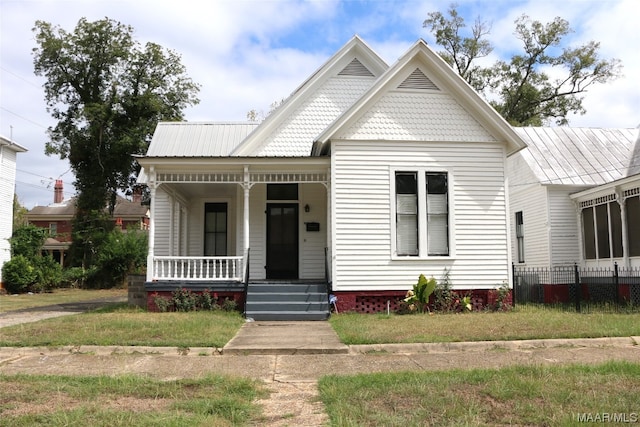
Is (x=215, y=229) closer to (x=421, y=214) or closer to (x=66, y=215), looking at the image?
(x=421, y=214)

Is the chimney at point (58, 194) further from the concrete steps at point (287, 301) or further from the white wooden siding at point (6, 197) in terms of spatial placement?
the concrete steps at point (287, 301)

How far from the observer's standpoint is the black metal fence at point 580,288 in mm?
14398

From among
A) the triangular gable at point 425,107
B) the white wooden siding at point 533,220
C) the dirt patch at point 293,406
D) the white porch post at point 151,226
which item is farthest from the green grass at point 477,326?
the white wooden siding at point 533,220

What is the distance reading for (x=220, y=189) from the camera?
16.7 metres

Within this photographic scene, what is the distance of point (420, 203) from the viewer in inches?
543

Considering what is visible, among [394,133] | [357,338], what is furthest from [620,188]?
[357,338]

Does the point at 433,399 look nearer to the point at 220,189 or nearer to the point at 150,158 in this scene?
the point at 150,158

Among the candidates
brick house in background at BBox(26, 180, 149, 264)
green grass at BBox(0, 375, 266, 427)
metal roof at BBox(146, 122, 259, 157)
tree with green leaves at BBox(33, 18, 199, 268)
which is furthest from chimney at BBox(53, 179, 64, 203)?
green grass at BBox(0, 375, 266, 427)

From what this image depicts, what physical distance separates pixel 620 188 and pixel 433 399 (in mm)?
13293

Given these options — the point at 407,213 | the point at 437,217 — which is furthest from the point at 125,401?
the point at 437,217

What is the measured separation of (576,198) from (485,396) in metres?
14.5

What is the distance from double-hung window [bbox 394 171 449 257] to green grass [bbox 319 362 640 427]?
701 centimetres

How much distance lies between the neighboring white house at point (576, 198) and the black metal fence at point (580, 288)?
0.40m

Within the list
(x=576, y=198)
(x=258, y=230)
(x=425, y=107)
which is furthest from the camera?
(x=576, y=198)
